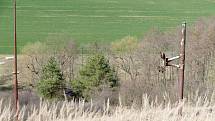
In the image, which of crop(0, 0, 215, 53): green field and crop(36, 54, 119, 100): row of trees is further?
crop(0, 0, 215, 53): green field

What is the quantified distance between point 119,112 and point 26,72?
28.7 m

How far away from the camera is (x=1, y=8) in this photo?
56.3 metres

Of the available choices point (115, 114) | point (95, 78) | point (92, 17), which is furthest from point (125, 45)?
point (115, 114)

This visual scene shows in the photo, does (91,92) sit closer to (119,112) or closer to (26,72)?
(26,72)

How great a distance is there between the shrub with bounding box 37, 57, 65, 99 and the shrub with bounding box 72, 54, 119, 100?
914 mm

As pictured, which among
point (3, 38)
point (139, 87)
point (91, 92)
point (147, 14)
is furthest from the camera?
point (147, 14)

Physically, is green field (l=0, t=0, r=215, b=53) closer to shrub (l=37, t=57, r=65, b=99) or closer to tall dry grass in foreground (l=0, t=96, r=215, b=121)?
shrub (l=37, t=57, r=65, b=99)

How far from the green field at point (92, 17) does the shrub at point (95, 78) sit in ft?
48.3

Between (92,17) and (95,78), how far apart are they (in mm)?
25987

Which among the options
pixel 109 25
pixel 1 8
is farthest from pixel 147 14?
pixel 1 8

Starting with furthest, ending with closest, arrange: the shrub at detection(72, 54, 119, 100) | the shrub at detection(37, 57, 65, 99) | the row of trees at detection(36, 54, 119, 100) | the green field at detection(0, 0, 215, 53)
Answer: the green field at detection(0, 0, 215, 53) → the shrub at detection(72, 54, 119, 100) → the row of trees at detection(36, 54, 119, 100) → the shrub at detection(37, 57, 65, 99)

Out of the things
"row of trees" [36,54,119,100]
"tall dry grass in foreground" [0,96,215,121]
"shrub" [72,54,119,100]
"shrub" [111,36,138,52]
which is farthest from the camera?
"shrub" [111,36,138,52]

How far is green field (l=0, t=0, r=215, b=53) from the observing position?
4647 centimetres

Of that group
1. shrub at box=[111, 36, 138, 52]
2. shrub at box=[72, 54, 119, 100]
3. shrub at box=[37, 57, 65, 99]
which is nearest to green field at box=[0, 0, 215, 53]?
shrub at box=[111, 36, 138, 52]
